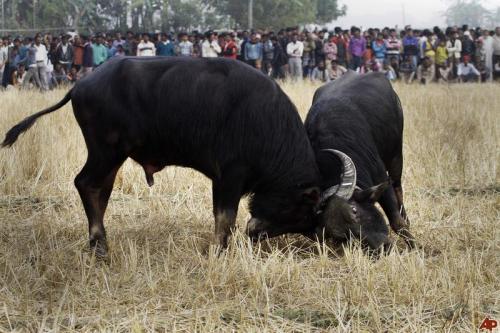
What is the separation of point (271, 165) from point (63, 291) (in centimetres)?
169

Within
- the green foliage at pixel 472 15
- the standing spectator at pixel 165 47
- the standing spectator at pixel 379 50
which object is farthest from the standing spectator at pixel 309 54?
the green foliage at pixel 472 15

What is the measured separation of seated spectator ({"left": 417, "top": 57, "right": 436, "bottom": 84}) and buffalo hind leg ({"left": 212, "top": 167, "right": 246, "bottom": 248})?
1930 centimetres

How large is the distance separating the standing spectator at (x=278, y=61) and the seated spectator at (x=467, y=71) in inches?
199

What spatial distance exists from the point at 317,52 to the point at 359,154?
1938 centimetres

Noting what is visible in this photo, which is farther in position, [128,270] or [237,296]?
[128,270]

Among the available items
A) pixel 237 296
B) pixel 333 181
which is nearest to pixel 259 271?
pixel 237 296

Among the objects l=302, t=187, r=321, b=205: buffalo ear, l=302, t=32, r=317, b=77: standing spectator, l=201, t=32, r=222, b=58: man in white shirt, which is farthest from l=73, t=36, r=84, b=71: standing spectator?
l=302, t=187, r=321, b=205: buffalo ear

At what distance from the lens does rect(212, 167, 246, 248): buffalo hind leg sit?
18.2ft

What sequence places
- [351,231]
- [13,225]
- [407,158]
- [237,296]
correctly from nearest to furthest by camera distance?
[237,296]
[351,231]
[13,225]
[407,158]

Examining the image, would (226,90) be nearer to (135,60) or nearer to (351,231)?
(135,60)

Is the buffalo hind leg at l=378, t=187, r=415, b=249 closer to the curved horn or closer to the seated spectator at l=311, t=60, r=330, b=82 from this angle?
the curved horn

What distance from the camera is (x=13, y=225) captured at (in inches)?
252

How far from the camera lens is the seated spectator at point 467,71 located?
79.9ft

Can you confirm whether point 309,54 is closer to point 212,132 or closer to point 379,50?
point 379,50
